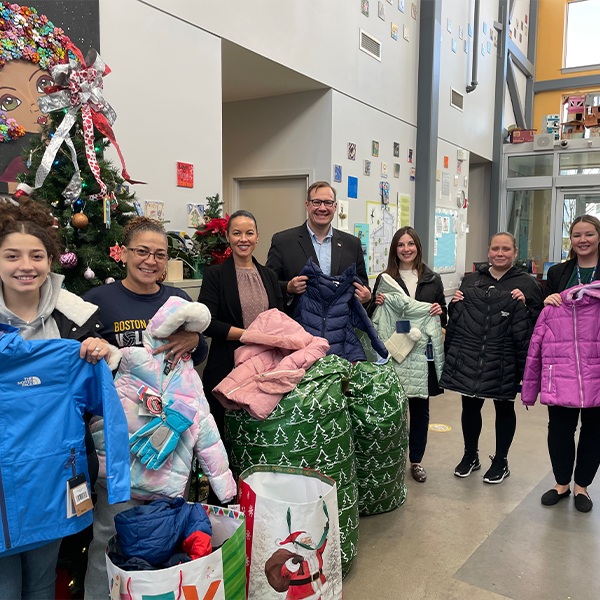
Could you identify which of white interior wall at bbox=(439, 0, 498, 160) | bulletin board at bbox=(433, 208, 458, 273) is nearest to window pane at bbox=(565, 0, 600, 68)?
white interior wall at bbox=(439, 0, 498, 160)

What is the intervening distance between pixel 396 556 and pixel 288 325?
3.71 feet

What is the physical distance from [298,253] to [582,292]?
1456 mm

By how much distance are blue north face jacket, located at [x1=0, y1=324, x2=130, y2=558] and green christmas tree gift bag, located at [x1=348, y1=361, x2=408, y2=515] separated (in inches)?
47.6

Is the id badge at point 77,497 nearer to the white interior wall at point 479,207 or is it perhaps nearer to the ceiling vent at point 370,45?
the ceiling vent at point 370,45

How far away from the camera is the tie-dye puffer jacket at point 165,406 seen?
1.66 meters

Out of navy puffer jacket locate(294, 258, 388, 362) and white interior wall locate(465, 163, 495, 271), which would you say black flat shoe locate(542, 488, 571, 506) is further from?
white interior wall locate(465, 163, 495, 271)

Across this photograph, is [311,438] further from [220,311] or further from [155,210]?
[155,210]

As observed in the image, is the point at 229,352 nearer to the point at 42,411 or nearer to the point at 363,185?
the point at 42,411

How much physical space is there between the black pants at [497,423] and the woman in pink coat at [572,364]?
0.24 meters

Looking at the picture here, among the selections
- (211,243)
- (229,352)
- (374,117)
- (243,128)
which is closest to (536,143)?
(374,117)

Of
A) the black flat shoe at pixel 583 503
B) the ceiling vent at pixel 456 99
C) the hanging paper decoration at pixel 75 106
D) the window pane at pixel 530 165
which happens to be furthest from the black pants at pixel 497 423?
the window pane at pixel 530 165

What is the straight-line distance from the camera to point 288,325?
2215 millimetres

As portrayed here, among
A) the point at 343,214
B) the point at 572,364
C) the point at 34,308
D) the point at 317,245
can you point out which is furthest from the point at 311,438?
the point at 343,214

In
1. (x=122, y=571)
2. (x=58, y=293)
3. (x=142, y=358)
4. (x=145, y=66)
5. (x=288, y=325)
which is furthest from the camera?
(x=145, y=66)
